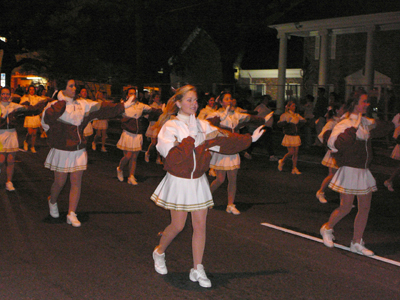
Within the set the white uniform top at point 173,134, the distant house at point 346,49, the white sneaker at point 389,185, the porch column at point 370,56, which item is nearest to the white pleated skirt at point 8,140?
the white uniform top at point 173,134

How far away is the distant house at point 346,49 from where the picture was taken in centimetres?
2206

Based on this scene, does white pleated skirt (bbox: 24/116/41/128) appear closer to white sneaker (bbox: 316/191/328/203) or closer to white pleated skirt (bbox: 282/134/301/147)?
white pleated skirt (bbox: 282/134/301/147)

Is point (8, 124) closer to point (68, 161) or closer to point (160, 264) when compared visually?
point (68, 161)

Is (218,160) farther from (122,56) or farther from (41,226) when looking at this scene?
(122,56)

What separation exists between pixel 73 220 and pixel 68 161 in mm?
839

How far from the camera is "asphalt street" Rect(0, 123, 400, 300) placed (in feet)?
16.7

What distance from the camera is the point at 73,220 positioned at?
743 centimetres

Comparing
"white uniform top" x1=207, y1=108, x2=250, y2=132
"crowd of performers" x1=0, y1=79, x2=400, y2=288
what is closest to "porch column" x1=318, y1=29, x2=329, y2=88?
"crowd of performers" x1=0, y1=79, x2=400, y2=288

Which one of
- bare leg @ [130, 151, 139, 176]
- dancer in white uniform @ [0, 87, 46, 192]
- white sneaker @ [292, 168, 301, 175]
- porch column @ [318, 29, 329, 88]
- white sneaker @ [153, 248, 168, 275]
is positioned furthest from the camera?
porch column @ [318, 29, 329, 88]

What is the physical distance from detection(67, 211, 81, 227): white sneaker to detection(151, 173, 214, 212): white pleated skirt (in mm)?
2619

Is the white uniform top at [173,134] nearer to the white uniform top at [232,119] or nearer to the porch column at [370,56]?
the white uniform top at [232,119]

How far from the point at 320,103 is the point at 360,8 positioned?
705cm

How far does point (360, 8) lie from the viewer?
73.7 feet

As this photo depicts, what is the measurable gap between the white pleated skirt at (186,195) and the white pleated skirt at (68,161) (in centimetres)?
255
